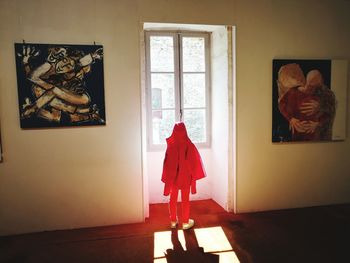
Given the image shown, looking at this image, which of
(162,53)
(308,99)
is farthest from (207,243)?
(162,53)

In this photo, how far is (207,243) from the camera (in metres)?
2.89

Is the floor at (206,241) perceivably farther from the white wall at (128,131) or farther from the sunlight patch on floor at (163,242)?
the white wall at (128,131)

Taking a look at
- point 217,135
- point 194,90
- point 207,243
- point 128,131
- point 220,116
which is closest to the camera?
point 207,243

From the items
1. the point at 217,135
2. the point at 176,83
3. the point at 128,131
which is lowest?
the point at 217,135

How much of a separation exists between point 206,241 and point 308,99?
2.26m

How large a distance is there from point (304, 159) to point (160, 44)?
8.43 ft

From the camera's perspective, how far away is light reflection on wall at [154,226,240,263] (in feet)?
8.60

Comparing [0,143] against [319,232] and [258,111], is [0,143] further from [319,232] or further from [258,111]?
[319,232]

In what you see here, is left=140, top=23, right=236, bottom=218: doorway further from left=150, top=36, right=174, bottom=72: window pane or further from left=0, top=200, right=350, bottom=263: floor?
left=0, top=200, right=350, bottom=263: floor

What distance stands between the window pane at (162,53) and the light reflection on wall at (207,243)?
7.33ft

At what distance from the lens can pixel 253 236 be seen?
3.00 metres

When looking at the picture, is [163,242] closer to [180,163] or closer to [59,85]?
[180,163]

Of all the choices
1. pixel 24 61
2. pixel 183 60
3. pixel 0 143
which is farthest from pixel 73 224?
pixel 183 60

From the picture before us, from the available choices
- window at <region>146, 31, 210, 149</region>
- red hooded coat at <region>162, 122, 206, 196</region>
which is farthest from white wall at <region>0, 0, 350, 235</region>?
window at <region>146, 31, 210, 149</region>
